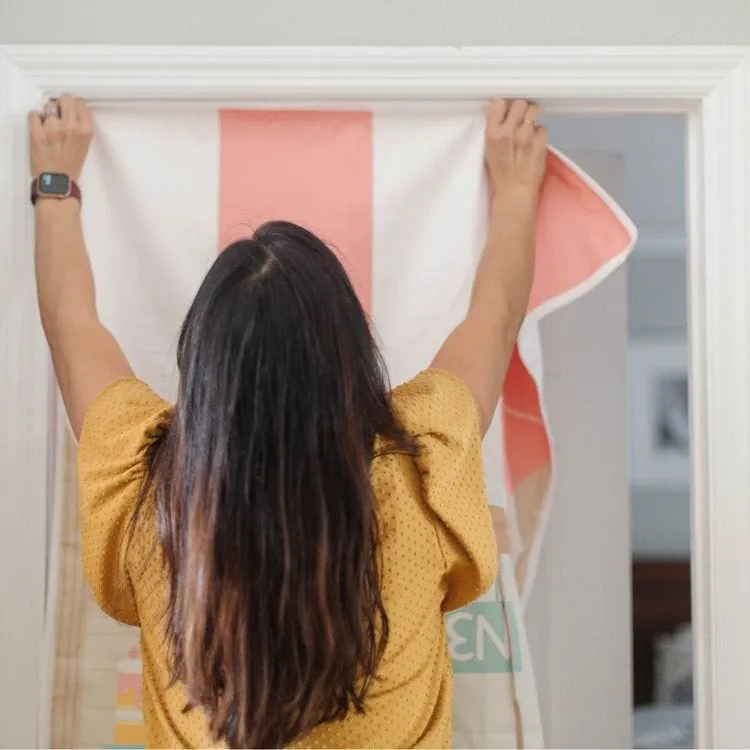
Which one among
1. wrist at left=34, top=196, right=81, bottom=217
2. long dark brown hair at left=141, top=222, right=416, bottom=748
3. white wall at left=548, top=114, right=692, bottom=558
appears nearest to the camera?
long dark brown hair at left=141, top=222, right=416, bottom=748

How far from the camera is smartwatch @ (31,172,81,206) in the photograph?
1.23 metres

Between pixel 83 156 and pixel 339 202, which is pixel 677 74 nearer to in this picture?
pixel 339 202

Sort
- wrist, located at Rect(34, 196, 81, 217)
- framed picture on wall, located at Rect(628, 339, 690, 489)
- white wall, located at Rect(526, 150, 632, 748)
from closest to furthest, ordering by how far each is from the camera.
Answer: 1. wrist, located at Rect(34, 196, 81, 217)
2. white wall, located at Rect(526, 150, 632, 748)
3. framed picture on wall, located at Rect(628, 339, 690, 489)

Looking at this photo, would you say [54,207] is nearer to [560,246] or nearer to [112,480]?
[112,480]

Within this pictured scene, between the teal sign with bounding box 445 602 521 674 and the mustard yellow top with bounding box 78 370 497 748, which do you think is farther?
the teal sign with bounding box 445 602 521 674

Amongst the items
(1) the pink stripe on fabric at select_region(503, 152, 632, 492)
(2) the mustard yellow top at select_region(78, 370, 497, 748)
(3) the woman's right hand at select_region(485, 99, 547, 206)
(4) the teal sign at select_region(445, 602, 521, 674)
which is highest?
(3) the woman's right hand at select_region(485, 99, 547, 206)

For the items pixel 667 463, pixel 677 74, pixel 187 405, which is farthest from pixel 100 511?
pixel 667 463

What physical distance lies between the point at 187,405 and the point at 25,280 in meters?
0.49

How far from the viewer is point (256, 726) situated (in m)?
0.88

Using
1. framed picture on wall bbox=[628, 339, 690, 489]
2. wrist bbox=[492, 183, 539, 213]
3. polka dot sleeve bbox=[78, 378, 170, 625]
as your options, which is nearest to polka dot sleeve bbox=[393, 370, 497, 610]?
polka dot sleeve bbox=[78, 378, 170, 625]

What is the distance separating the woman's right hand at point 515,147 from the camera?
4.11ft

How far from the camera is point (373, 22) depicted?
1.25 metres

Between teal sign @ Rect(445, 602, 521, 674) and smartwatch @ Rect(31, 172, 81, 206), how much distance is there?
2.38ft

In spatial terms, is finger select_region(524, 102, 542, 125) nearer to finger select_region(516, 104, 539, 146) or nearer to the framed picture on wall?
finger select_region(516, 104, 539, 146)
